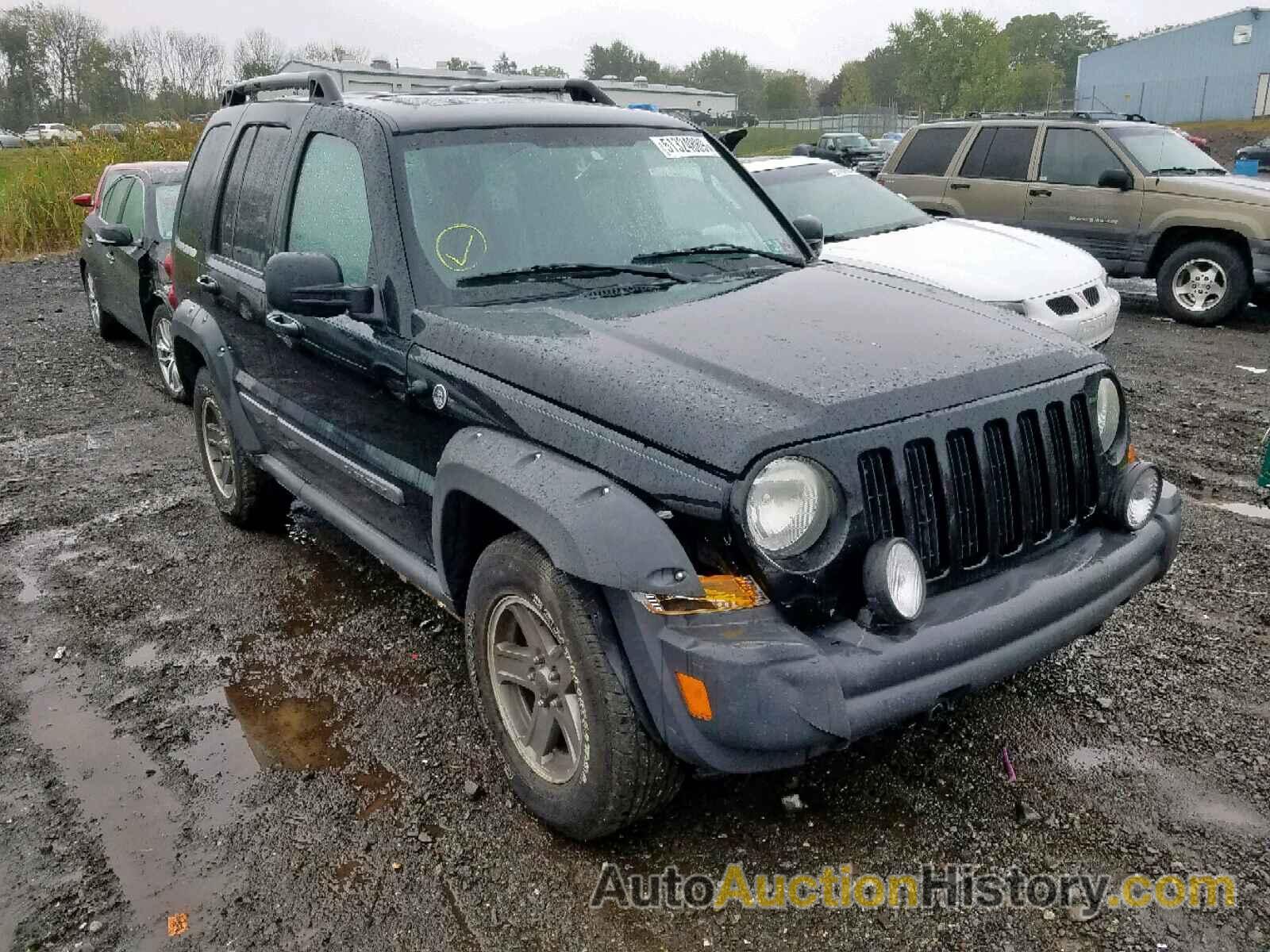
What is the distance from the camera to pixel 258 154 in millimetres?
4461

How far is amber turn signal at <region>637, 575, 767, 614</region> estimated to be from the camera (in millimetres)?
2475

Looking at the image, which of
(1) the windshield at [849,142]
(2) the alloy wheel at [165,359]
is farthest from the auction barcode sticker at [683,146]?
(1) the windshield at [849,142]

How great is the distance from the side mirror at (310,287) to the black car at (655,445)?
11mm

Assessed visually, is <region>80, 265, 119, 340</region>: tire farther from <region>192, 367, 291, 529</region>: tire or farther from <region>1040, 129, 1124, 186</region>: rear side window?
<region>1040, 129, 1124, 186</region>: rear side window

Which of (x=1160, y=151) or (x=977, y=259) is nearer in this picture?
(x=977, y=259)

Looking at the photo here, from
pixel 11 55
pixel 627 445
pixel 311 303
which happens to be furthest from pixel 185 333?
pixel 11 55

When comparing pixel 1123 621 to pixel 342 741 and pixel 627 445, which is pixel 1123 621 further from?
pixel 342 741

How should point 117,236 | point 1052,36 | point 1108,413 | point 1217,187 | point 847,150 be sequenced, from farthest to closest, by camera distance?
point 1052,36, point 847,150, point 1217,187, point 117,236, point 1108,413

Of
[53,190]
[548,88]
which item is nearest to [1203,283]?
[548,88]

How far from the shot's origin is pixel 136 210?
8.41 m

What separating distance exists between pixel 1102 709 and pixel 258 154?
4.03 meters

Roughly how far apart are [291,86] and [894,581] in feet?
12.0

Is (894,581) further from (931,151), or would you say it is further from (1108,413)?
(931,151)

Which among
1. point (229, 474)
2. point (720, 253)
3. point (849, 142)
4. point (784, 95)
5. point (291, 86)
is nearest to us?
point (720, 253)
